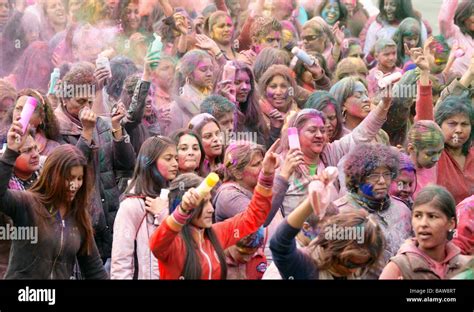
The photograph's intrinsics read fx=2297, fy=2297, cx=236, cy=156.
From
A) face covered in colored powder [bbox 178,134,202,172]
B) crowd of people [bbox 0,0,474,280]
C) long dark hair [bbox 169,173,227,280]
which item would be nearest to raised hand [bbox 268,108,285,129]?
crowd of people [bbox 0,0,474,280]

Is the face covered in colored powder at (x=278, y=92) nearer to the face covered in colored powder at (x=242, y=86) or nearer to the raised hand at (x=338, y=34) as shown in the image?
the face covered in colored powder at (x=242, y=86)

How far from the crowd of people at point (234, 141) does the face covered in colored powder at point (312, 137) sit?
12mm

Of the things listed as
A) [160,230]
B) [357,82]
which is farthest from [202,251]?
[357,82]

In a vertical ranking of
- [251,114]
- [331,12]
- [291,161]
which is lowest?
[291,161]

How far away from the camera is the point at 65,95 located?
1383cm

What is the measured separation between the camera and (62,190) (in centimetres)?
1270

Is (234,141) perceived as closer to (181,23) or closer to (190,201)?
(190,201)

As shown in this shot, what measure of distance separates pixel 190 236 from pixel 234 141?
1245 millimetres

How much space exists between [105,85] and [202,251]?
2126mm

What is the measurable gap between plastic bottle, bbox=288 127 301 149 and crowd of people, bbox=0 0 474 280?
0.01m

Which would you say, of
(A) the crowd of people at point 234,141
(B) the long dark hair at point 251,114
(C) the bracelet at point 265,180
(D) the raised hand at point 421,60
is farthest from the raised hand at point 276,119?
(C) the bracelet at point 265,180

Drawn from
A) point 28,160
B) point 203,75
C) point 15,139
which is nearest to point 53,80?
point 203,75

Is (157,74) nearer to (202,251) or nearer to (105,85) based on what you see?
(105,85)

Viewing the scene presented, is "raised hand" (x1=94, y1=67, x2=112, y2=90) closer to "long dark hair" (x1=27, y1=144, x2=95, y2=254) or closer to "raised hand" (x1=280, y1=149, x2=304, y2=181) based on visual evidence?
"long dark hair" (x1=27, y1=144, x2=95, y2=254)
